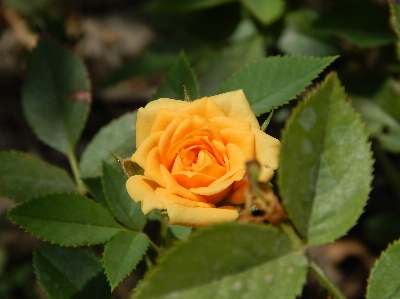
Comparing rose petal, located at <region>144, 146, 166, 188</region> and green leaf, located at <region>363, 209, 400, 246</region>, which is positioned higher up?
rose petal, located at <region>144, 146, 166, 188</region>

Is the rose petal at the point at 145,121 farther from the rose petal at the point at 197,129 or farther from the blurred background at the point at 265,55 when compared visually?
the blurred background at the point at 265,55

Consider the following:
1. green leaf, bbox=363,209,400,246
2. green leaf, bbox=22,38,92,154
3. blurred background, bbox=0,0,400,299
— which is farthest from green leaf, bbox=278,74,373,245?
green leaf, bbox=363,209,400,246

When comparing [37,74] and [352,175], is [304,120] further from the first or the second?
[37,74]

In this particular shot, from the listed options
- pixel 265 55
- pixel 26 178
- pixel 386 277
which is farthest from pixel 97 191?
pixel 265 55

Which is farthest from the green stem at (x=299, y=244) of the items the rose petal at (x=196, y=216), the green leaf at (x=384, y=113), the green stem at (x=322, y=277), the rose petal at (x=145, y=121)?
the green leaf at (x=384, y=113)

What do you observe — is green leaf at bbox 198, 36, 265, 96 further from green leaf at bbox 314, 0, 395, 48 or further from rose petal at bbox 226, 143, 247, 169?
rose petal at bbox 226, 143, 247, 169
